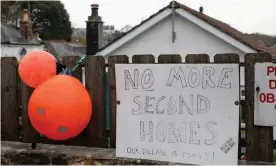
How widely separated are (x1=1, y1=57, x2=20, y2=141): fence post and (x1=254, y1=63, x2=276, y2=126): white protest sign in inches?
118

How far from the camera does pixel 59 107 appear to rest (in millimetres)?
4133

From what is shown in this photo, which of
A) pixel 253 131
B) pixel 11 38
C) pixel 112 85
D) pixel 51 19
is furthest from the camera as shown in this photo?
pixel 51 19

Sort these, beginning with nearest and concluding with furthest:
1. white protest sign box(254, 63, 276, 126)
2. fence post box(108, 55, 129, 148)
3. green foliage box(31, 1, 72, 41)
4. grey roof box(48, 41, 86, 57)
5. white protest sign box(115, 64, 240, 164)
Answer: white protest sign box(254, 63, 276, 126) < white protest sign box(115, 64, 240, 164) < fence post box(108, 55, 129, 148) < grey roof box(48, 41, 86, 57) < green foliage box(31, 1, 72, 41)

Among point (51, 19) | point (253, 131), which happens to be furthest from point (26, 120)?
point (51, 19)

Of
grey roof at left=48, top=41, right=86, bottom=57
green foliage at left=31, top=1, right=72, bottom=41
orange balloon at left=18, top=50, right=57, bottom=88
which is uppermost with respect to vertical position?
green foliage at left=31, top=1, right=72, bottom=41

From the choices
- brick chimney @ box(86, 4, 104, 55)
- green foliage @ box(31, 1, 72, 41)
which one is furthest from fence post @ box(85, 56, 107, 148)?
green foliage @ box(31, 1, 72, 41)

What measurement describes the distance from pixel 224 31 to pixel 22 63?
29.9 feet

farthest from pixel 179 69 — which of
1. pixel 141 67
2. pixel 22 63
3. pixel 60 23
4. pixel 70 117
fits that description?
pixel 60 23

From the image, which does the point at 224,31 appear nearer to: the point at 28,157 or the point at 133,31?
the point at 133,31

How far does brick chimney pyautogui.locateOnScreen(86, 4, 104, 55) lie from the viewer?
688 inches

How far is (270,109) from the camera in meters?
3.88

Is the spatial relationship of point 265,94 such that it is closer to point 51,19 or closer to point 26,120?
point 26,120

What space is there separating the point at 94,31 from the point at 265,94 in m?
14.6

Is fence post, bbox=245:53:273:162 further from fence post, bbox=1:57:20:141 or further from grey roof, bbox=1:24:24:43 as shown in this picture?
grey roof, bbox=1:24:24:43
